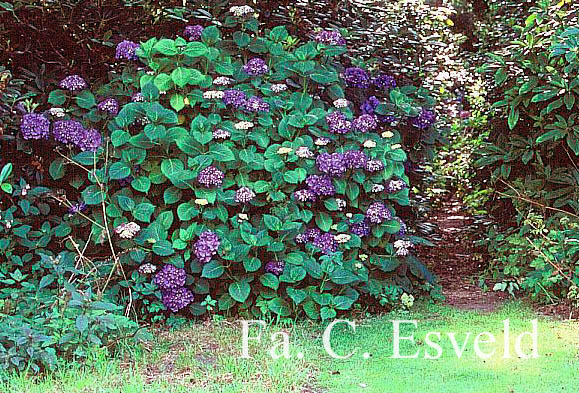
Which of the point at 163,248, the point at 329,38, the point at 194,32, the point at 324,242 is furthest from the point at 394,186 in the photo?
the point at 194,32

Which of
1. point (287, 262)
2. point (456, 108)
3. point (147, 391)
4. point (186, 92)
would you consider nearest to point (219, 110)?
point (186, 92)

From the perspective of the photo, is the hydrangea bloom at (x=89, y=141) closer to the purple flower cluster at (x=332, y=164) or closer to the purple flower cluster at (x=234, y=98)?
the purple flower cluster at (x=234, y=98)

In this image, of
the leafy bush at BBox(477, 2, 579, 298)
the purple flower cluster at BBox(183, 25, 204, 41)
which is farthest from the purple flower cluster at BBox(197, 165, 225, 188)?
the leafy bush at BBox(477, 2, 579, 298)

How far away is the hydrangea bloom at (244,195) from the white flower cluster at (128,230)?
0.60 metres

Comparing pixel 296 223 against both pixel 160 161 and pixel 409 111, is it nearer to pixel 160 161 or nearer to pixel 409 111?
pixel 160 161

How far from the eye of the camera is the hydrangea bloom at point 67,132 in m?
4.57

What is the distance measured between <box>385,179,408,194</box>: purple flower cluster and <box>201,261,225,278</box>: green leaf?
1174mm

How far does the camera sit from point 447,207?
9.67 metres

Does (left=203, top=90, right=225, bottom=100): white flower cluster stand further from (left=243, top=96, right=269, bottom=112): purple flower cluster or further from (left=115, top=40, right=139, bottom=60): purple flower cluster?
(left=115, top=40, right=139, bottom=60): purple flower cluster

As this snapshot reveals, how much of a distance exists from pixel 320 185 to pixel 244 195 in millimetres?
459

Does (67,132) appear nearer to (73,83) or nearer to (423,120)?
(73,83)

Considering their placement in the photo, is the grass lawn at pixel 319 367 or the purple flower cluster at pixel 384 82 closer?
the grass lawn at pixel 319 367

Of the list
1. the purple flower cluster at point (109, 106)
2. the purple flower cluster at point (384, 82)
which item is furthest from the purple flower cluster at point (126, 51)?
the purple flower cluster at point (384, 82)

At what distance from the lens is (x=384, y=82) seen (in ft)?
18.3
